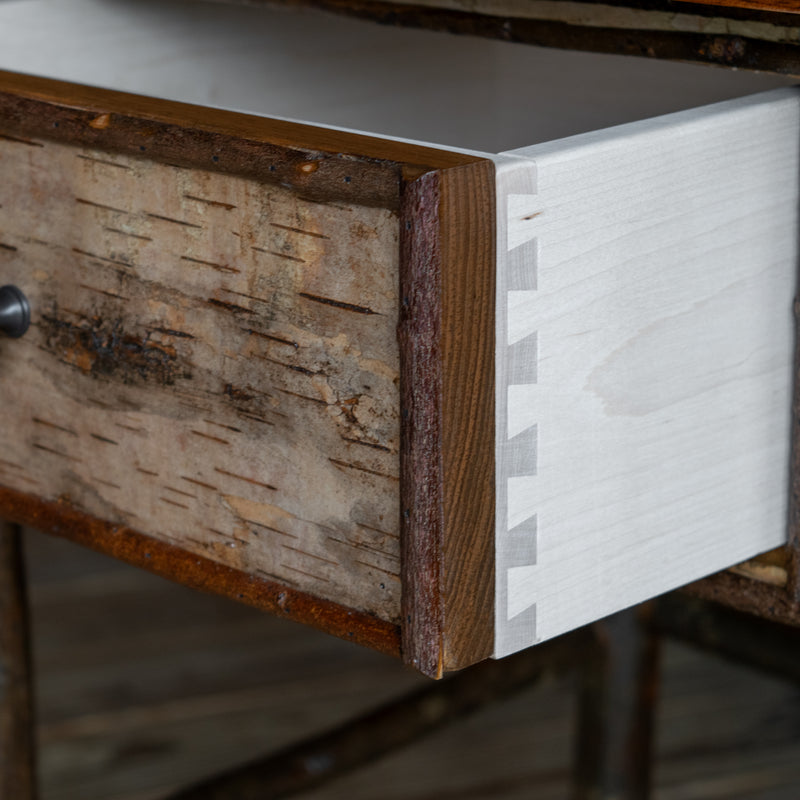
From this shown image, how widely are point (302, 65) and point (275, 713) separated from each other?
3.24 feet

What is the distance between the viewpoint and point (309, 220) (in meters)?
0.50

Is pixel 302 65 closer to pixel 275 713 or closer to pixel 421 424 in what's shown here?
pixel 421 424

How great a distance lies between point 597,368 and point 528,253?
63mm

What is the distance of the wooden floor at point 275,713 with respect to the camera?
1.61 m

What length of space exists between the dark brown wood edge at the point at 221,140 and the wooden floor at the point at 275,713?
3.66 ft

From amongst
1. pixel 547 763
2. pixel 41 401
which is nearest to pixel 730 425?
pixel 41 401

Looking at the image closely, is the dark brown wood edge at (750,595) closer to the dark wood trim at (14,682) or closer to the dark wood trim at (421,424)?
the dark wood trim at (421,424)

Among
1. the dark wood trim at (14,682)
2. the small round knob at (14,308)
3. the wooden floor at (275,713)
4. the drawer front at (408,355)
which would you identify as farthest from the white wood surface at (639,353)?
the wooden floor at (275,713)

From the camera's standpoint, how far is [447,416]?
48 centimetres

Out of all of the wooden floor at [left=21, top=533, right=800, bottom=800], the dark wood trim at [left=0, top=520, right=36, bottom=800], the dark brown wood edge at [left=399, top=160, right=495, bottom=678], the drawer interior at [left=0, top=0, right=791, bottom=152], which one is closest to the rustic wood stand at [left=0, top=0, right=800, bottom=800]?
the dark brown wood edge at [left=399, top=160, right=495, bottom=678]

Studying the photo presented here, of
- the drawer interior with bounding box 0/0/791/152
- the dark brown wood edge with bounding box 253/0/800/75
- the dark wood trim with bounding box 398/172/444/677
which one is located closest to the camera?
the dark wood trim with bounding box 398/172/444/677

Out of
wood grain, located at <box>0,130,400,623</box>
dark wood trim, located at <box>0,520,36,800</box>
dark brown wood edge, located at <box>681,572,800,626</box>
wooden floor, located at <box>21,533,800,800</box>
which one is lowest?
wooden floor, located at <box>21,533,800,800</box>

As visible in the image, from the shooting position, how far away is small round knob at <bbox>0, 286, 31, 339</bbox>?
63 centimetres

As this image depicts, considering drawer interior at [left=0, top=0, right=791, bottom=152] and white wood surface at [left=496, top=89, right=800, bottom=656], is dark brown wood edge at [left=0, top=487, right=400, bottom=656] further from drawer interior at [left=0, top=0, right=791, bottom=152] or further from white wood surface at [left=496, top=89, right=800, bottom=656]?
drawer interior at [left=0, top=0, right=791, bottom=152]
